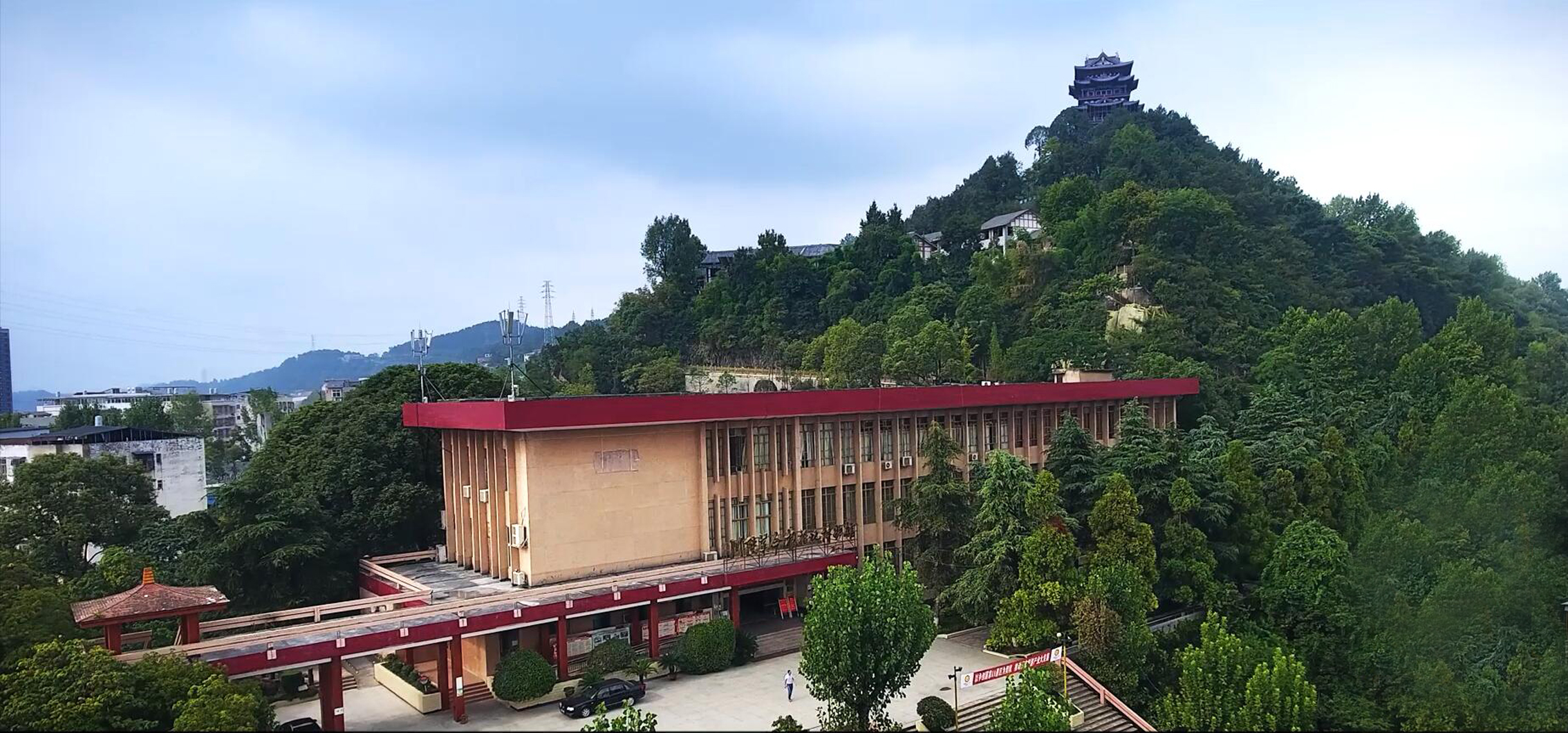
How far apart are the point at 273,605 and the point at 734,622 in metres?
11.0

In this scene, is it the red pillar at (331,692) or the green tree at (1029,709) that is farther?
the red pillar at (331,692)

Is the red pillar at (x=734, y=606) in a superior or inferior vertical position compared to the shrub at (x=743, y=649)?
superior

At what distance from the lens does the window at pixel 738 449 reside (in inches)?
886

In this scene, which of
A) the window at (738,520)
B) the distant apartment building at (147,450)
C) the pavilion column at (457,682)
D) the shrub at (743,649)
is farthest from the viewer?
the distant apartment building at (147,450)

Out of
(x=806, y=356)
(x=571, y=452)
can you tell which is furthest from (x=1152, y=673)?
(x=806, y=356)

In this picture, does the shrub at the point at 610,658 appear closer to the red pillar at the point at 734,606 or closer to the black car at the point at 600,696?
the black car at the point at 600,696

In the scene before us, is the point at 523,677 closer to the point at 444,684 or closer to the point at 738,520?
the point at 444,684

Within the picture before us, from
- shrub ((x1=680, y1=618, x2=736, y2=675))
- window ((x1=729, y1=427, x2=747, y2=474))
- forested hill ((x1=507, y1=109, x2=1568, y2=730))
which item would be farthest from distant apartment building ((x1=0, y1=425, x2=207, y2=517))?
shrub ((x1=680, y1=618, x2=736, y2=675))

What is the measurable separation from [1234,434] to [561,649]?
79.2 feet

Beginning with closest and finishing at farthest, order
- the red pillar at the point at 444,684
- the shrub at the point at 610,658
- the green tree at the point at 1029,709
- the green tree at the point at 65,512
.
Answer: the green tree at the point at 1029,709, the red pillar at the point at 444,684, the shrub at the point at 610,658, the green tree at the point at 65,512

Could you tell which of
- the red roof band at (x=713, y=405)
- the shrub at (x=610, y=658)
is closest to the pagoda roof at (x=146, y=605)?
the red roof band at (x=713, y=405)

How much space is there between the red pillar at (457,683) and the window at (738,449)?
737 cm

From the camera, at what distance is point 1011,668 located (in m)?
17.1

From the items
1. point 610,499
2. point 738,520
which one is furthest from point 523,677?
point 738,520
